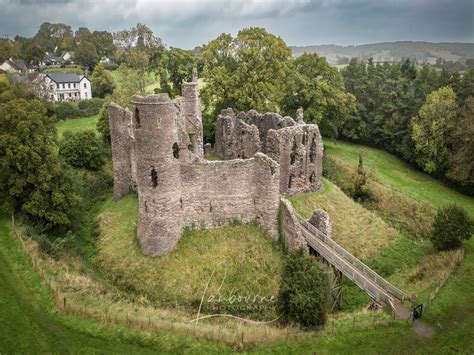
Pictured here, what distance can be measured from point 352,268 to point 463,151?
90.9 ft

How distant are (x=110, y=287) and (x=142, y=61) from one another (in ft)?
135

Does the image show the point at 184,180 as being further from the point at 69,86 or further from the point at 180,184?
the point at 69,86

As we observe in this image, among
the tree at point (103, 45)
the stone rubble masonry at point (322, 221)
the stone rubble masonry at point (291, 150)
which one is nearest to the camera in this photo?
the stone rubble masonry at point (322, 221)

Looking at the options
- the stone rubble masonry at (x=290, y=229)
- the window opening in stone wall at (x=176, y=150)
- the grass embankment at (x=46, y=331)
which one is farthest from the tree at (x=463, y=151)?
the grass embankment at (x=46, y=331)

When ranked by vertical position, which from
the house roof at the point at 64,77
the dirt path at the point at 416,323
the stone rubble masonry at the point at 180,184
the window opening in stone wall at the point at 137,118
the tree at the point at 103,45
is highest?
the tree at the point at 103,45

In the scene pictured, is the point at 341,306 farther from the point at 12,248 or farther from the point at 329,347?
the point at 12,248

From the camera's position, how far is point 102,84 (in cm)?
7325

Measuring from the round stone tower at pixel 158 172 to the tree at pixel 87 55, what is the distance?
80.1 metres

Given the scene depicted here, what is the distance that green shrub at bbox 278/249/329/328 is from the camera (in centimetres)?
1956

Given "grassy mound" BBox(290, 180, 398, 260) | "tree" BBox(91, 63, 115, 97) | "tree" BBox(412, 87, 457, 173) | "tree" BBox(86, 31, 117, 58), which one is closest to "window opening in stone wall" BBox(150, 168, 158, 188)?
"grassy mound" BBox(290, 180, 398, 260)

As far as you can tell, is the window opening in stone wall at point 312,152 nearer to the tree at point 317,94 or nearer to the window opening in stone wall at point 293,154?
the window opening in stone wall at point 293,154

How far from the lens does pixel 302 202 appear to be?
105 feet

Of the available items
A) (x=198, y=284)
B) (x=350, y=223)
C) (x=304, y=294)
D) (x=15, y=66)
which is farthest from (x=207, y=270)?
(x=15, y=66)

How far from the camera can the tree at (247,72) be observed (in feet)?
151
